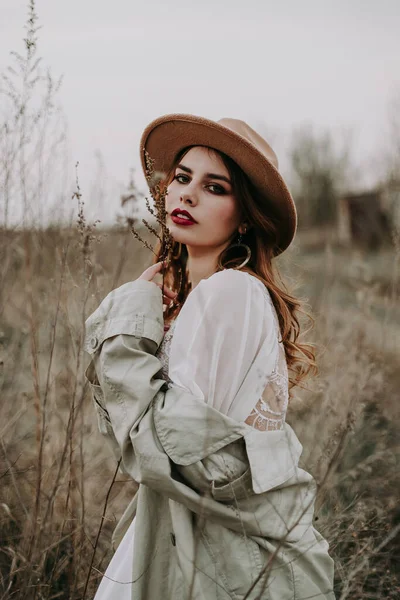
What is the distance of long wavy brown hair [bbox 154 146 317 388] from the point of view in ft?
6.79

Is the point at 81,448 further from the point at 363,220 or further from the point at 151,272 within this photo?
the point at 363,220

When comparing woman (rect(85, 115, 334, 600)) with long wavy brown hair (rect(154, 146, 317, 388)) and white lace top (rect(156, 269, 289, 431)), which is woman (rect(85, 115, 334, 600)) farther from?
long wavy brown hair (rect(154, 146, 317, 388))

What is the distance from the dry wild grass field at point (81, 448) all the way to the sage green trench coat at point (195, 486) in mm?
165

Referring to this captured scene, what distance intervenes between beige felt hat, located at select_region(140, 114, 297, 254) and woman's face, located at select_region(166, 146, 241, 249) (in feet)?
0.23

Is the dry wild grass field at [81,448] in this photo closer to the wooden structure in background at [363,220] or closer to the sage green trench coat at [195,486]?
the sage green trench coat at [195,486]

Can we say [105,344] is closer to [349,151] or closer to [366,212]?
[366,212]

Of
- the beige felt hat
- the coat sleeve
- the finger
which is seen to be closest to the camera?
the coat sleeve

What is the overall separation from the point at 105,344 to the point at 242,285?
17.8 inches

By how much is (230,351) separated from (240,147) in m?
0.78

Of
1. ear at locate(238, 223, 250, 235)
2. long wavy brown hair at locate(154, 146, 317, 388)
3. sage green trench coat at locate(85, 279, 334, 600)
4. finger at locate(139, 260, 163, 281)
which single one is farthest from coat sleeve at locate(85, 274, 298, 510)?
ear at locate(238, 223, 250, 235)

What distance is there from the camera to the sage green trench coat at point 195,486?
1.51 metres

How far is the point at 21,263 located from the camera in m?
3.65

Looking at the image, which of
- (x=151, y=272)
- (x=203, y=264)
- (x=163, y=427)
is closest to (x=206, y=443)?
(x=163, y=427)

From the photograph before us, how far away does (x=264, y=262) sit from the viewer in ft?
7.14
